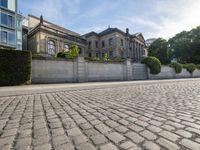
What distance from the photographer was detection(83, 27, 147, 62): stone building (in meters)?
45.7

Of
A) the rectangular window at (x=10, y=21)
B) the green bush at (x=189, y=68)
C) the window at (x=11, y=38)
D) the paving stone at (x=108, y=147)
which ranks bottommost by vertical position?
the paving stone at (x=108, y=147)

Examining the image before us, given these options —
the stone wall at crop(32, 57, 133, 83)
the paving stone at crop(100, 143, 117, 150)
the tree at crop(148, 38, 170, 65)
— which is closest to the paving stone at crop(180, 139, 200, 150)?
the paving stone at crop(100, 143, 117, 150)

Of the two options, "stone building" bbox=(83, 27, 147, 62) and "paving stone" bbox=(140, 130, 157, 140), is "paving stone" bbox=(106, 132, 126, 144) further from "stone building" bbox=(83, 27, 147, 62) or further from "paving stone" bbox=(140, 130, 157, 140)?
"stone building" bbox=(83, 27, 147, 62)

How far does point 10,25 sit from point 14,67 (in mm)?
26044

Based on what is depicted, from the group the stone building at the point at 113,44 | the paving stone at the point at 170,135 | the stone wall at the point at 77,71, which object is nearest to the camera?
the paving stone at the point at 170,135

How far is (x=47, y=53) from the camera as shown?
31.8 metres

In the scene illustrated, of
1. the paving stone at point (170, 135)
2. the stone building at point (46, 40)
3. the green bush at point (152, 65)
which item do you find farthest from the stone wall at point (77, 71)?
the stone building at point (46, 40)

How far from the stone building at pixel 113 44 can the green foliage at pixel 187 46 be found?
485 inches

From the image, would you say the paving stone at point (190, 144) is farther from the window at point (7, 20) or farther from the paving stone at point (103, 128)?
the window at point (7, 20)

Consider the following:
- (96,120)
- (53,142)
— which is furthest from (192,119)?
(53,142)

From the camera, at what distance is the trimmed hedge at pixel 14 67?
12438 mm

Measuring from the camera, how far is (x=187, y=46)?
155ft

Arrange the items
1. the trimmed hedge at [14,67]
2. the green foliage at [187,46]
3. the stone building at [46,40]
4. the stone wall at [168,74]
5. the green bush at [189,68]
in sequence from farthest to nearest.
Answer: the green foliage at [187,46] → the green bush at [189,68] → the stone building at [46,40] → the stone wall at [168,74] → the trimmed hedge at [14,67]

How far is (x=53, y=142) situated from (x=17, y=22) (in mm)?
39708
